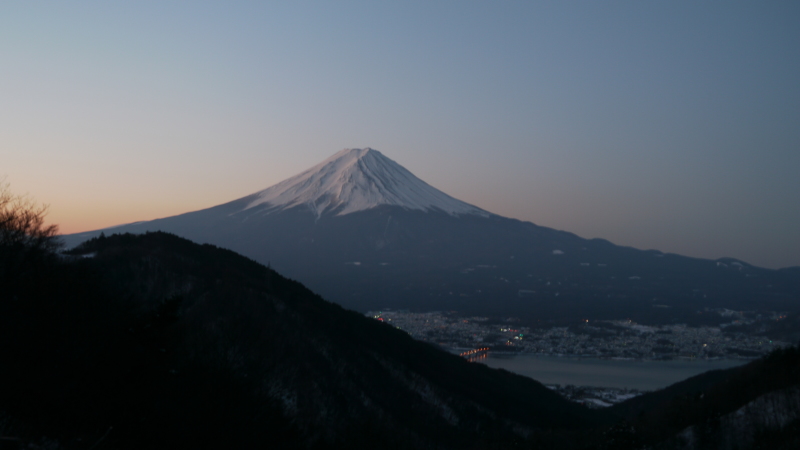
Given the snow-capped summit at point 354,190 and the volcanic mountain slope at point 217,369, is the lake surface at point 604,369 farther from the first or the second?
the snow-capped summit at point 354,190

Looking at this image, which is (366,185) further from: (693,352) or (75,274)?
(75,274)

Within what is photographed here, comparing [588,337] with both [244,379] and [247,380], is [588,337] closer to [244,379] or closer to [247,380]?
[247,380]

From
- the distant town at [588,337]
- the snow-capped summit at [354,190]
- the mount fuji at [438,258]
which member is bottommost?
the distant town at [588,337]

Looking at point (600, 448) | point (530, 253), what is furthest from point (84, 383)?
point (530, 253)

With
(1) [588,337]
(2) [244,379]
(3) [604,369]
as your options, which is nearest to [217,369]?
(2) [244,379]

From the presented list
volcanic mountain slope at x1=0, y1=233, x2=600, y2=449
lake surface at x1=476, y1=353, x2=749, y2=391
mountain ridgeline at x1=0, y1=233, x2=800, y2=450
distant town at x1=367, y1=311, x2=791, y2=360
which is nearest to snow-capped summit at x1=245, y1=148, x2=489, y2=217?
distant town at x1=367, y1=311, x2=791, y2=360

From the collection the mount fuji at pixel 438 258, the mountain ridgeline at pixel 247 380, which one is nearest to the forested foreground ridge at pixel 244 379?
the mountain ridgeline at pixel 247 380
